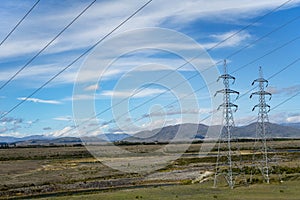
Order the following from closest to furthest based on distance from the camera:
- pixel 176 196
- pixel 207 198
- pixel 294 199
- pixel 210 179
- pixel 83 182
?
pixel 294 199
pixel 207 198
pixel 176 196
pixel 210 179
pixel 83 182

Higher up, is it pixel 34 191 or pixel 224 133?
pixel 224 133

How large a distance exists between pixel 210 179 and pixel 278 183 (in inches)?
422

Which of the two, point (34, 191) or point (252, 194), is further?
point (34, 191)

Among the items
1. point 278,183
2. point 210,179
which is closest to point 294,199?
point 278,183

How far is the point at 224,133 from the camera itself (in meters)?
44.7

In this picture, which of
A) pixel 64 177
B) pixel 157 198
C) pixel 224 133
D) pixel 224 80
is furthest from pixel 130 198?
pixel 64 177

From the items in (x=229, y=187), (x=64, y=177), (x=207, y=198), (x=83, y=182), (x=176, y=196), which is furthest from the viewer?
(x=64, y=177)

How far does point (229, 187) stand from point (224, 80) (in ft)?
36.8

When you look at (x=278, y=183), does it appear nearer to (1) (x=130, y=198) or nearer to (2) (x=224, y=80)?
(2) (x=224, y=80)

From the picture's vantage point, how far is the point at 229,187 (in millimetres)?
43000

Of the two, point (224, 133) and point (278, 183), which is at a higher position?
point (224, 133)

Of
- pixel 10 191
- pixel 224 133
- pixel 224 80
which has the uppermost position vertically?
pixel 224 80

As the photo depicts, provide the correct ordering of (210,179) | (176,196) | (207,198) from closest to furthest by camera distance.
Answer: (207,198)
(176,196)
(210,179)

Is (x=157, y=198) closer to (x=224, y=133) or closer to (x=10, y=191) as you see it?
(x=224, y=133)
